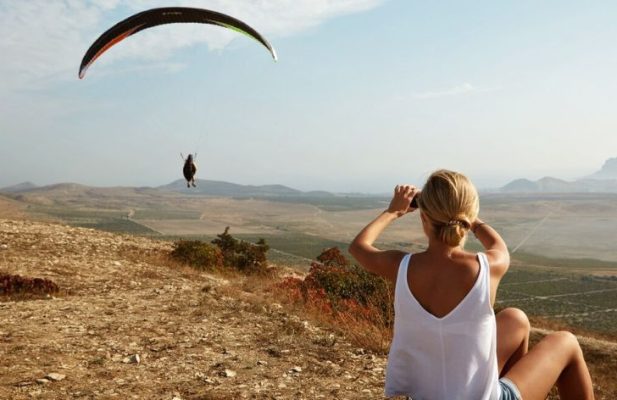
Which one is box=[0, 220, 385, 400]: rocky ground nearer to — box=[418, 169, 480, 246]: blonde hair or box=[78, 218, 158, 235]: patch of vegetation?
box=[418, 169, 480, 246]: blonde hair

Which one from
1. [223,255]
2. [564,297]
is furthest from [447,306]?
[564,297]

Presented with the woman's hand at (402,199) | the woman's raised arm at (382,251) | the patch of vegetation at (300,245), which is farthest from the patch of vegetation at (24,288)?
the patch of vegetation at (300,245)

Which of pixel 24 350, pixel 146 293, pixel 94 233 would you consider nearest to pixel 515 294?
pixel 94 233

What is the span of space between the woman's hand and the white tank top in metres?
0.41

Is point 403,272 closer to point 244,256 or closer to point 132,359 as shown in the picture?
point 132,359

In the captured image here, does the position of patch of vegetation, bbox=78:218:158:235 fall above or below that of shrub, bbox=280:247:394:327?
below

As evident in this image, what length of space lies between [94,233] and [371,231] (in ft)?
69.1

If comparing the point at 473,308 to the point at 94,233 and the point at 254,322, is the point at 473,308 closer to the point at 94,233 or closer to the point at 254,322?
the point at 254,322

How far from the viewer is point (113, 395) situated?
566 cm

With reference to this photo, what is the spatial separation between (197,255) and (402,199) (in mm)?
16552

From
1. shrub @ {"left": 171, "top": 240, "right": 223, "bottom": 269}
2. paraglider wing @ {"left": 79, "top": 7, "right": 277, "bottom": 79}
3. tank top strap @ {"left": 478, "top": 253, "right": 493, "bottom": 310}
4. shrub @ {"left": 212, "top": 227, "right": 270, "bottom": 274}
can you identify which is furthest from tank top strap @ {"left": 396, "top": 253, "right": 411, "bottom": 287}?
shrub @ {"left": 212, "top": 227, "right": 270, "bottom": 274}

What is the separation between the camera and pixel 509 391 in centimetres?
299

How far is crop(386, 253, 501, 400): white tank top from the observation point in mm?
2738

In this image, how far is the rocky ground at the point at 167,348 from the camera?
19.7ft
